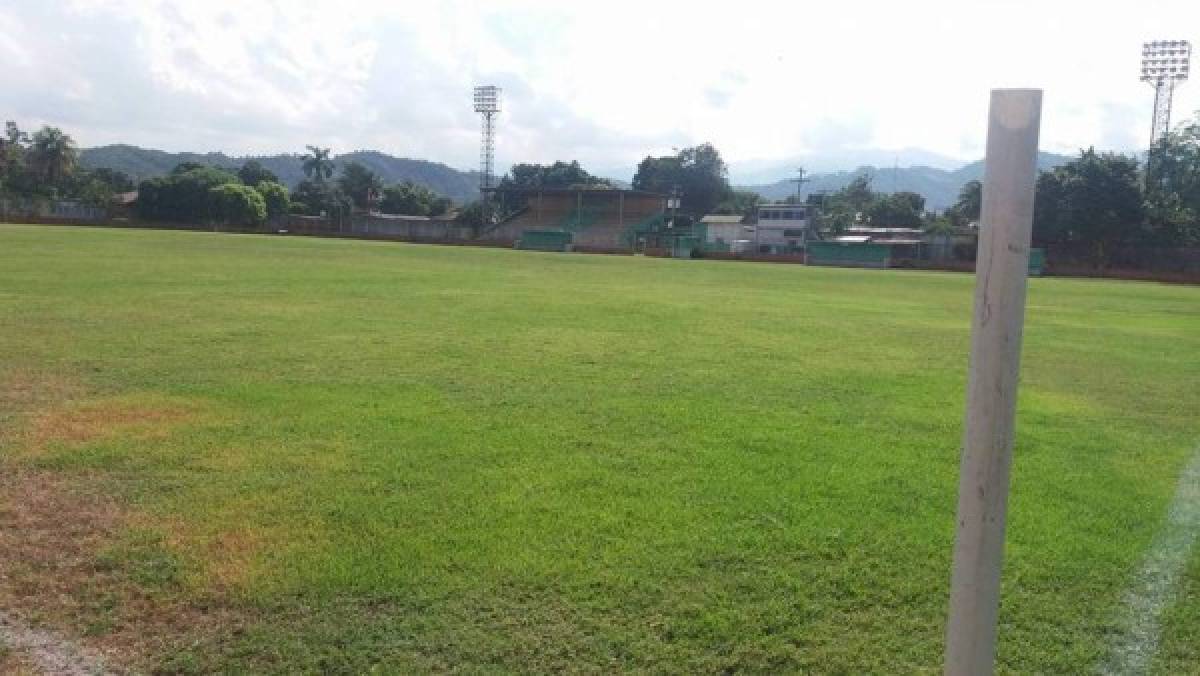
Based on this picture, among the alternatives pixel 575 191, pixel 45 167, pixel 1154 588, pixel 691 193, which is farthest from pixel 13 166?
pixel 1154 588

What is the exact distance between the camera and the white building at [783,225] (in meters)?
80.4

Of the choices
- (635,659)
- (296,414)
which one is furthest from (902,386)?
(635,659)

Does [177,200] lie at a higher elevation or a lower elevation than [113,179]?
lower

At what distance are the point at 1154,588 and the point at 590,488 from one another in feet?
9.68

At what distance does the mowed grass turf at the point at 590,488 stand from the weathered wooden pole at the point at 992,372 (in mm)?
1438

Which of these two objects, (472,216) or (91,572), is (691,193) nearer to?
(472,216)

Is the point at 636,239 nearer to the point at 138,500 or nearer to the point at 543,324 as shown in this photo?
the point at 543,324

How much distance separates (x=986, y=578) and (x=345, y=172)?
386ft

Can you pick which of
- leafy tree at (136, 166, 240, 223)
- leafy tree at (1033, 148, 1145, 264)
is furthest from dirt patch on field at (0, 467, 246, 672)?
leafy tree at (136, 166, 240, 223)

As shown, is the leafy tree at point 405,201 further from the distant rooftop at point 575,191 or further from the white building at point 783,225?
the white building at point 783,225

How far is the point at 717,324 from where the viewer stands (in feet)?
50.9

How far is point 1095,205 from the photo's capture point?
57.5 metres

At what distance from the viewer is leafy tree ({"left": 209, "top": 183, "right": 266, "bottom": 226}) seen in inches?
3009

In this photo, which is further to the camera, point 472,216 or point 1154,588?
point 472,216
